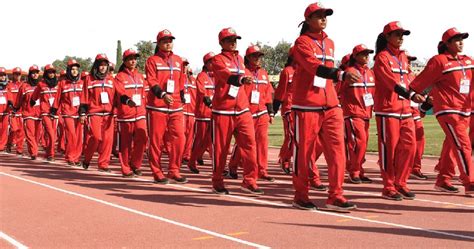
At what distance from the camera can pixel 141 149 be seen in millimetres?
11891

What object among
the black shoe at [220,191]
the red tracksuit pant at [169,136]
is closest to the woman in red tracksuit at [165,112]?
the red tracksuit pant at [169,136]

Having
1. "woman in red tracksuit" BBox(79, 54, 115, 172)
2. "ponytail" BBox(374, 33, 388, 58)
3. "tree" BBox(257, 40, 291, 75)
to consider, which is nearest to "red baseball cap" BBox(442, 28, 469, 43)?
"ponytail" BBox(374, 33, 388, 58)

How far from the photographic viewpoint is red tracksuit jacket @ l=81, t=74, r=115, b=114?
43.4 ft

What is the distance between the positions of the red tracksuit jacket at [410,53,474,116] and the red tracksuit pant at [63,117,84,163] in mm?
8806

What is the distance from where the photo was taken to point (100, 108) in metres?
13.2

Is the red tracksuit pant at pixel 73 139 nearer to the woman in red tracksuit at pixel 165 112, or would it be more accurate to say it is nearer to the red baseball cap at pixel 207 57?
the red baseball cap at pixel 207 57

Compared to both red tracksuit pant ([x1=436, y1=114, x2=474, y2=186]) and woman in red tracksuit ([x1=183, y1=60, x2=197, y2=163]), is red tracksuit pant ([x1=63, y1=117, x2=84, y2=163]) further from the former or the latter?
red tracksuit pant ([x1=436, y1=114, x2=474, y2=186])

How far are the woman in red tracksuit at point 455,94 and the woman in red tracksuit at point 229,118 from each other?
2567 mm

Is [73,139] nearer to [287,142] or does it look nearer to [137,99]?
[137,99]

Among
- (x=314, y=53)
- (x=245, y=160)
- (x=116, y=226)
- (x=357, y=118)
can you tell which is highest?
(x=314, y=53)

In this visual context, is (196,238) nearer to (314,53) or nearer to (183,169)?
(314,53)

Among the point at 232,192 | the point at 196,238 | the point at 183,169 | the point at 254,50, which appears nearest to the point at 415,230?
the point at 196,238

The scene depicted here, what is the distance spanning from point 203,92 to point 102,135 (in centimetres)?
230

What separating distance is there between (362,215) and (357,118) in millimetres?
3823
